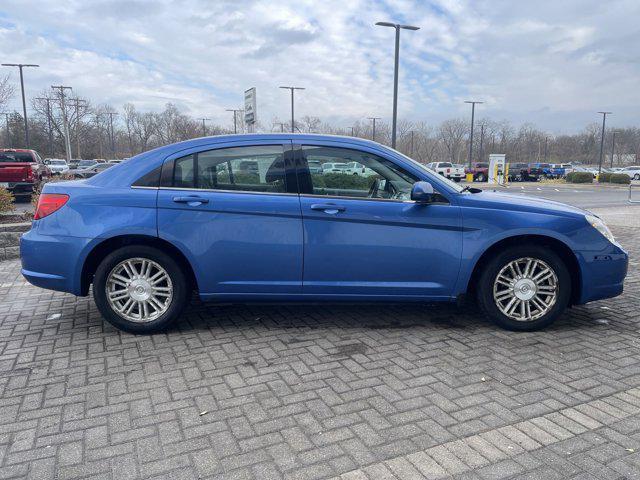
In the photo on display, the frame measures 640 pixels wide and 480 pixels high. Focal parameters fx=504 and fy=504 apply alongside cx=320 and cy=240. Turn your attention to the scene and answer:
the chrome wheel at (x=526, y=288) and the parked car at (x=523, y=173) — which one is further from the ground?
the parked car at (x=523, y=173)

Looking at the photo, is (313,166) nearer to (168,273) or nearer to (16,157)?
(168,273)

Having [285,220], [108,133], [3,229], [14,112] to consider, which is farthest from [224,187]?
[108,133]

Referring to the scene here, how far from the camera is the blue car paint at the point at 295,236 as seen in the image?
166 inches

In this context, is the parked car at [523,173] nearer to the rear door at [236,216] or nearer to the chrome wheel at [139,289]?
the rear door at [236,216]

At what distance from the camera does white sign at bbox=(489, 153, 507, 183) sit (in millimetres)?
34938

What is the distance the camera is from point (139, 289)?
4.31 metres

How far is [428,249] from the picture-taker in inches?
169

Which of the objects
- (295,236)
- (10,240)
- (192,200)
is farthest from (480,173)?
(192,200)

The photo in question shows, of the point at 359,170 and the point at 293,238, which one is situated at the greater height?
the point at 359,170

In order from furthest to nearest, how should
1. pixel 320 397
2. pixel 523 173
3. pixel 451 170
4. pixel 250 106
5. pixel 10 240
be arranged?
1. pixel 523 173
2. pixel 451 170
3. pixel 250 106
4. pixel 10 240
5. pixel 320 397

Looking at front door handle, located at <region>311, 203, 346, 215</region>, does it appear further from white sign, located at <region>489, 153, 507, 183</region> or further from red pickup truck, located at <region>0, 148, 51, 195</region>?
white sign, located at <region>489, 153, 507, 183</region>

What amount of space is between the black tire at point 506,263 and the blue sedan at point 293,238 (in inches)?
0.4


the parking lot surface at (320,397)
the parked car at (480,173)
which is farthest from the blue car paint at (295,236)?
the parked car at (480,173)

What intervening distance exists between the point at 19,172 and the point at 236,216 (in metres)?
16.1
